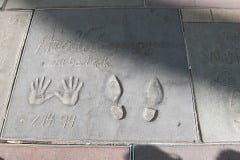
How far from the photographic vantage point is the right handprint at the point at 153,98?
2.78 meters

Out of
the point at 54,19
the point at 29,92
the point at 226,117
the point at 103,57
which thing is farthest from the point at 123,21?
the point at 226,117

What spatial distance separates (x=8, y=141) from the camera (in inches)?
107

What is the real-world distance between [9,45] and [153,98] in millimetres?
1422

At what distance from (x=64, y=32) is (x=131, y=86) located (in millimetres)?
870

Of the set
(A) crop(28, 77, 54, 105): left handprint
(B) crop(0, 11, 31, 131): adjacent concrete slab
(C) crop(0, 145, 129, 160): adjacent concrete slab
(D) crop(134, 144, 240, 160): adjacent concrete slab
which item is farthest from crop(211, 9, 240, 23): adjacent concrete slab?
(B) crop(0, 11, 31, 131): adjacent concrete slab

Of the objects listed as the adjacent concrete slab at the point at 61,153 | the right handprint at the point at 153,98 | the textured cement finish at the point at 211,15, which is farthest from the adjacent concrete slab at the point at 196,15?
the adjacent concrete slab at the point at 61,153

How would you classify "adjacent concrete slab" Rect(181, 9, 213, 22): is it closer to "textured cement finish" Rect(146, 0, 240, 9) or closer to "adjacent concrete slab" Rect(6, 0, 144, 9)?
"textured cement finish" Rect(146, 0, 240, 9)

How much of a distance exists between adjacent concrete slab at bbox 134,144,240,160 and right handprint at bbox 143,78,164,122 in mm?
261

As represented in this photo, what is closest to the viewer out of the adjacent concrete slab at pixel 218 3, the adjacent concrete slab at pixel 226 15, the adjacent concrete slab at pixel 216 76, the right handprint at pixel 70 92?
the adjacent concrete slab at pixel 216 76

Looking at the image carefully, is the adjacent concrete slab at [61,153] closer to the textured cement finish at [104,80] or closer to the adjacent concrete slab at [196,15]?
the textured cement finish at [104,80]

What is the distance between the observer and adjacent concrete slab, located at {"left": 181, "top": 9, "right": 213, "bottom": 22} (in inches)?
130

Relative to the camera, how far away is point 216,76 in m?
2.95

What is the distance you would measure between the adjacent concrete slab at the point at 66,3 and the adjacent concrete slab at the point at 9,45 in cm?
10

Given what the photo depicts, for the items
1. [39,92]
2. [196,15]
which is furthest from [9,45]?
[196,15]
